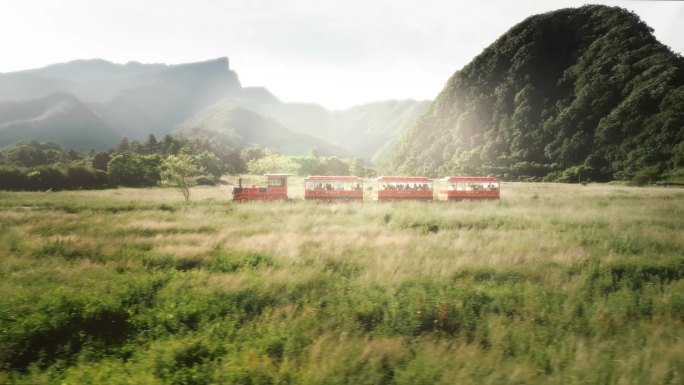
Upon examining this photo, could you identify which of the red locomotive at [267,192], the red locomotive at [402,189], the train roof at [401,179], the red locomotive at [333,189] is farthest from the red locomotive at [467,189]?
the red locomotive at [267,192]

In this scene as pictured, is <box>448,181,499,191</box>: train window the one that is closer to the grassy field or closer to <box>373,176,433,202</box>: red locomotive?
<box>373,176,433,202</box>: red locomotive

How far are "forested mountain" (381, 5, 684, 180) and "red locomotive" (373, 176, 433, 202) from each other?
69.4 m

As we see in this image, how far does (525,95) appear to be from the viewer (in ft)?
398

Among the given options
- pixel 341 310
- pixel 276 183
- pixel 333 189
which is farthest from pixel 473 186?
pixel 341 310

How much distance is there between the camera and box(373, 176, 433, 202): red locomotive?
3253 cm

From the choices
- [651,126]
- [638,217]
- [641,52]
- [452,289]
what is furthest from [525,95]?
[452,289]

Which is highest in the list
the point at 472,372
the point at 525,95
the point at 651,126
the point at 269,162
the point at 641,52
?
the point at 641,52

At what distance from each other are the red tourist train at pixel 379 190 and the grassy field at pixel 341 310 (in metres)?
18.5

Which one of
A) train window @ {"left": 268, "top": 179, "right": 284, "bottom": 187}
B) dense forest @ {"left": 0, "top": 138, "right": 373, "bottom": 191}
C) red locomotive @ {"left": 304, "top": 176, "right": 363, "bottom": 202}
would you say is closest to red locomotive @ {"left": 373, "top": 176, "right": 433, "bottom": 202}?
red locomotive @ {"left": 304, "top": 176, "right": 363, "bottom": 202}

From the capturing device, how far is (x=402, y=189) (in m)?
33.2

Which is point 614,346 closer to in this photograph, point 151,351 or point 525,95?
point 151,351

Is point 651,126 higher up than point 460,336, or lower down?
higher up

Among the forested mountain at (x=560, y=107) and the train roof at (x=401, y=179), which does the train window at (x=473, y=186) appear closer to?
the train roof at (x=401, y=179)

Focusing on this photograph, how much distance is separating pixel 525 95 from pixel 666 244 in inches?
4981
